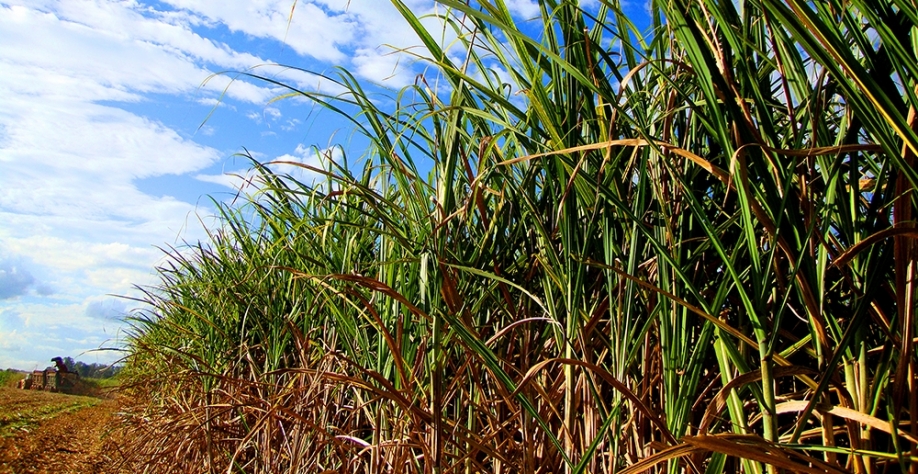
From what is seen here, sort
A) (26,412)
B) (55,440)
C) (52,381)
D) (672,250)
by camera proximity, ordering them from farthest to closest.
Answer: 1. (52,381)
2. (26,412)
3. (55,440)
4. (672,250)

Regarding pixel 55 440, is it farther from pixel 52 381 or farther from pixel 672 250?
pixel 52 381

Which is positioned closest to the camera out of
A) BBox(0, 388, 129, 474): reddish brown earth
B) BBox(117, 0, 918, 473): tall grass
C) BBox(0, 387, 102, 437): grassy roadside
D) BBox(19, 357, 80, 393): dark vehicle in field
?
BBox(117, 0, 918, 473): tall grass

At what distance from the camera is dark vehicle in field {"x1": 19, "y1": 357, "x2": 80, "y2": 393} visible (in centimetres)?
2000

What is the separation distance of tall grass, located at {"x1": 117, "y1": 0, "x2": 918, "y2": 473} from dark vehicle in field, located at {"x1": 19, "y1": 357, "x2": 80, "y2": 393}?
72.1ft

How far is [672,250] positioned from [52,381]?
75.9 ft

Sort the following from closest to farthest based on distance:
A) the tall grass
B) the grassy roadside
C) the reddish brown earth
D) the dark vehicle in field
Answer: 1. the tall grass
2. the reddish brown earth
3. the grassy roadside
4. the dark vehicle in field

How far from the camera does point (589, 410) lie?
1.00 m

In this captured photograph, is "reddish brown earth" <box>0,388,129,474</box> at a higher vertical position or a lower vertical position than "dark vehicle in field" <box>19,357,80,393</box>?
lower

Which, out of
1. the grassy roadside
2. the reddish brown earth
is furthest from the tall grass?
the grassy roadside

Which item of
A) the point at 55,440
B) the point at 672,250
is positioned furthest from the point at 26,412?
the point at 672,250

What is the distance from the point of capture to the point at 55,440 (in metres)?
7.81

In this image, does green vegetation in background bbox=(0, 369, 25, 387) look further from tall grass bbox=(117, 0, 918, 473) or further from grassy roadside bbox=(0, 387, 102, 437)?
tall grass bbox=(117, 0, 918, 473)

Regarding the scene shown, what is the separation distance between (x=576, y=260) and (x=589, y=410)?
0.22 metres

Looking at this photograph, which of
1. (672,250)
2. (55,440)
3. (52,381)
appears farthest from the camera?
(52,381)
